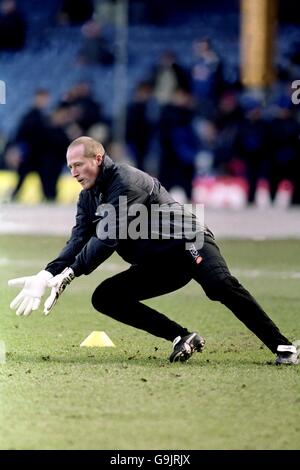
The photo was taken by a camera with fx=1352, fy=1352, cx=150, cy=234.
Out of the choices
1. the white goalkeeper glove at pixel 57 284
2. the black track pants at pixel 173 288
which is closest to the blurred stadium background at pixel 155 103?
the black track pants at pixel 173 288

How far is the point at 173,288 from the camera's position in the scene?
9.87 m

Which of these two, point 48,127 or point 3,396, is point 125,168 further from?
point 48,127

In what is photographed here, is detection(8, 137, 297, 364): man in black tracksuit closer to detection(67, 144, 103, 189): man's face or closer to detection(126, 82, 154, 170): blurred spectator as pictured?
detection(67, 144, 103, 189): man's face

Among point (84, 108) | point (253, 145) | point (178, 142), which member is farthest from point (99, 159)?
point (84, 108)

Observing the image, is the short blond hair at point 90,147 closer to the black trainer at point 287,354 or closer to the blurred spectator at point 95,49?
the black trainer at point 287,354

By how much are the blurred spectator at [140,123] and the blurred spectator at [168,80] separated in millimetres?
218

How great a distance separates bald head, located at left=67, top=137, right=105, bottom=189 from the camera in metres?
9.30

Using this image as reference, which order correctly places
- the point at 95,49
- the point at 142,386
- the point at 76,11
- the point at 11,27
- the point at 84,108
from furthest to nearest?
1. the point at 76,11
2. the point at 95,49
3. the point at 11,27
4. the point at 84,108
5. the point at 142,386

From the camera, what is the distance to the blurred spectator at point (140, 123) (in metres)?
27.0

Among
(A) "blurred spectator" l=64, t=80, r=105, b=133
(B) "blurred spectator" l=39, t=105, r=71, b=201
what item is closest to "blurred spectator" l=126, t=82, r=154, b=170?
Answer: (A) "blurred spectator" l=64, t=80, r=105, b=133

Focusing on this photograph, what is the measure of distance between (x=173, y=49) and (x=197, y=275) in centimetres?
2238

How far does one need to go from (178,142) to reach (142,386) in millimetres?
17872

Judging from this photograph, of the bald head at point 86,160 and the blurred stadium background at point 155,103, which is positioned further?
the blurred stadium background at point 155,103

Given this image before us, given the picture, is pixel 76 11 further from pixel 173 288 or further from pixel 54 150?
pixel 173 288
